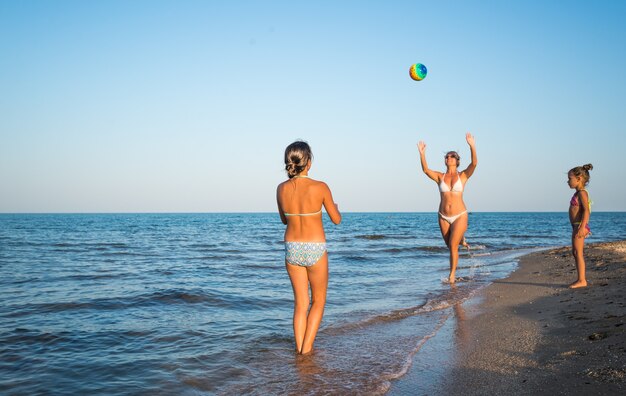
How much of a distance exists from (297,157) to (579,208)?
18.5 feet

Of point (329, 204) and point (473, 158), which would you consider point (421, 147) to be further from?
point (329, 204)

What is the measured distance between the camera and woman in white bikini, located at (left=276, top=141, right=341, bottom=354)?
14.2 feet

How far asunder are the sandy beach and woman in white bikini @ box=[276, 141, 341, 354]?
46.5 inches

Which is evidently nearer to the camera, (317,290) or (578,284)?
(317,290)

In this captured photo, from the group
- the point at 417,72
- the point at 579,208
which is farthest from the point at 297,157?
the point at 417,72

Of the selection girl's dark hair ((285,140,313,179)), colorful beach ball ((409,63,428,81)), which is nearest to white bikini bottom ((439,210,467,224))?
colorful beach ball ((409,63,428,81))

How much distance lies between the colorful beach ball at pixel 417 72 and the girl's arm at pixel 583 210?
3780 mm

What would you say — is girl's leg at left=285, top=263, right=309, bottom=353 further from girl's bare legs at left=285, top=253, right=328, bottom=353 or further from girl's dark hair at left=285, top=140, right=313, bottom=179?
girl's dark hair at left=285, top=140, right=313, bottom=179

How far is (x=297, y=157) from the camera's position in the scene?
4.29 metres

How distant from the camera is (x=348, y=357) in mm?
4598

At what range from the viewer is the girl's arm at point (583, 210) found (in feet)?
24.3

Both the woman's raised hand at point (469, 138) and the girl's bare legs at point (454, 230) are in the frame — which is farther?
the girl's bare legs at point (454, 230)

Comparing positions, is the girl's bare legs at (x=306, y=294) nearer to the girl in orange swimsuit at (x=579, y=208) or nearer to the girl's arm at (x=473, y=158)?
the girl's arm at (x=473, y=158)

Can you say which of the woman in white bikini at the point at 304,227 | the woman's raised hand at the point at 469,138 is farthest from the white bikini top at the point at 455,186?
the woman in white bikini at the point at 304,227
